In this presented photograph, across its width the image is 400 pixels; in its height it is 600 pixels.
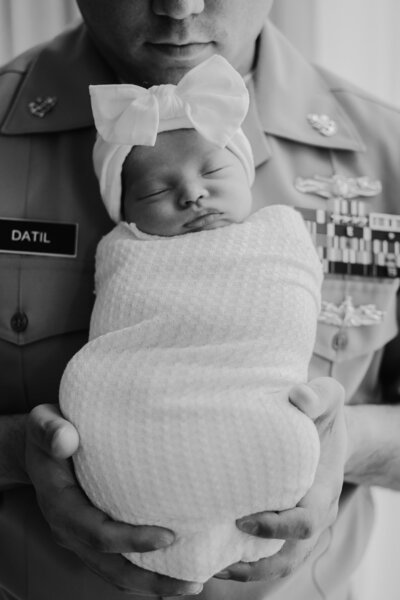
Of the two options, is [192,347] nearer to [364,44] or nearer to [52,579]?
[52,579]

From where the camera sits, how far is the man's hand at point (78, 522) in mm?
1070

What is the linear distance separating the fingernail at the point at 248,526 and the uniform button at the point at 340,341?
17.7 inches

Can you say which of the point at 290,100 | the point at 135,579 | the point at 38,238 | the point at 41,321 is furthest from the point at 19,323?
the point at 290,100

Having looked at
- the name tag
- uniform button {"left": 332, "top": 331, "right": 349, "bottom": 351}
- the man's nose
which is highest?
the man's nose

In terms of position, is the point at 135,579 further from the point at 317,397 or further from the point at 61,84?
the point at 61,84

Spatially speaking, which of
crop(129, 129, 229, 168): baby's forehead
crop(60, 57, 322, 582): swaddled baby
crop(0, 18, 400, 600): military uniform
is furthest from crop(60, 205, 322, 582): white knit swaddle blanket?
crop(0, 18, 400, 600): military uniform

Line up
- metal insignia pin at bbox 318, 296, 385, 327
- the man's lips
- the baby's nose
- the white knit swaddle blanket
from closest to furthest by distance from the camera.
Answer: the white knit swaddle blanket, the baby's nose, the man's lips, metal insignia pin at bbox 318, 296, 385, 327

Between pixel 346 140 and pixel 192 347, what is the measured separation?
54 cm

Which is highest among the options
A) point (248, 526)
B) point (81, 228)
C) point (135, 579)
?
point (81, 228)

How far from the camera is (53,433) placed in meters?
1.08

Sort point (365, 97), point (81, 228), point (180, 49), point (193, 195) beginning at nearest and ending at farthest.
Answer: point (193, 195) → point (180, 49) → point (81, 228) → point (365, 97)

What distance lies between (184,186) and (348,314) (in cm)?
40

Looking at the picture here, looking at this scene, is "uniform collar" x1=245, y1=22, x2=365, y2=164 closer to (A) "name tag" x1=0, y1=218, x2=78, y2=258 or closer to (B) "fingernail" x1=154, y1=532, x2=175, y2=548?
(A) "name tag" x1=0, y1=218, x2=78, y2=258

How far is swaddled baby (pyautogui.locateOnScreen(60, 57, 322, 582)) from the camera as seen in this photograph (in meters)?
1.04
